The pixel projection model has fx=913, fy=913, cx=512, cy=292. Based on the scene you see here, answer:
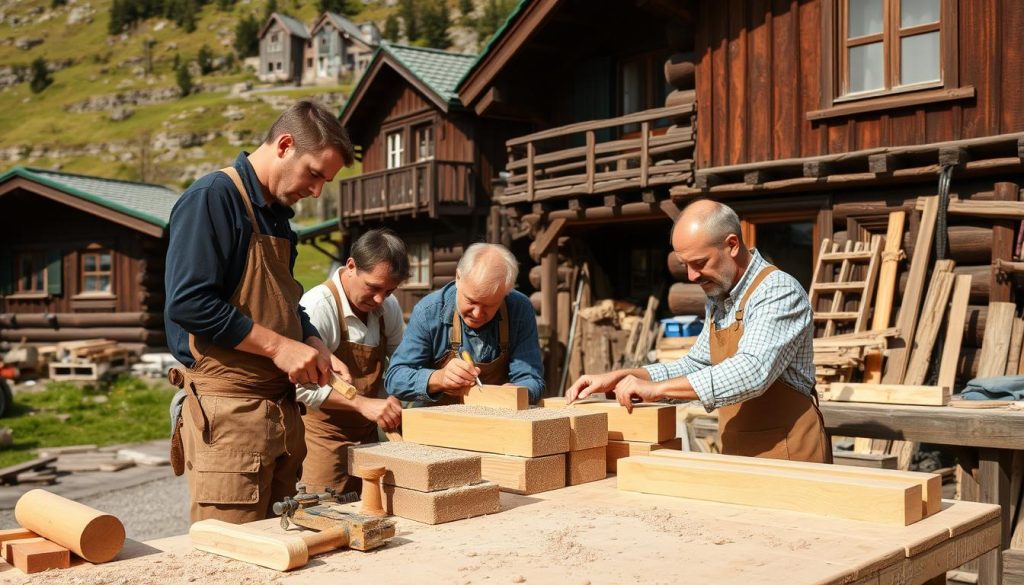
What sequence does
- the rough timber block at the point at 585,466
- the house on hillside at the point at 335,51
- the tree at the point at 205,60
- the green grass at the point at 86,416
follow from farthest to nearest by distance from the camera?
1. the tree at the point at 205,60
2. the house on hillside at the point at 335,51
3. the green grass at the point at 86,416
4. the rough timber block at the point at 585,466

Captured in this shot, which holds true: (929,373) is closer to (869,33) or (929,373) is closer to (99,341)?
(869,33)

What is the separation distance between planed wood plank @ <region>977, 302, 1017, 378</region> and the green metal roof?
13971 millimetres

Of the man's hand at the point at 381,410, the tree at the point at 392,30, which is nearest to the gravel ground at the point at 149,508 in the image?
the man's hand at the point at 381,410

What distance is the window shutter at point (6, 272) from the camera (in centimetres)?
2083

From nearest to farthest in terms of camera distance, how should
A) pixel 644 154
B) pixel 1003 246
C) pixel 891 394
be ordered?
pixel 891 394 < pixel 1003 246 < pixel 644 154

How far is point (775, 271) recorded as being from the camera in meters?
3.48

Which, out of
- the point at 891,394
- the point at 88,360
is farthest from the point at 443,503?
the point at 88,360

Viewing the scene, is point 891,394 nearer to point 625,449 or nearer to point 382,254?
point 625,449

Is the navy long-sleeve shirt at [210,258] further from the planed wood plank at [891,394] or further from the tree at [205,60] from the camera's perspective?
the tree at [205,60]

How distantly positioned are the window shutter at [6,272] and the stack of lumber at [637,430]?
69.1 feet

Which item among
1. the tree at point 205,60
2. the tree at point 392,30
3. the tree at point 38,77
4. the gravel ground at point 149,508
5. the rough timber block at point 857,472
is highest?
the tree at point 392,30

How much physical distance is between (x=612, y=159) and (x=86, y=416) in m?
9.30

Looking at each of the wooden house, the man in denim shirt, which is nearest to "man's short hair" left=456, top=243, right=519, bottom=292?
the man in denim shirt

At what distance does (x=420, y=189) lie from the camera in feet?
65.4
